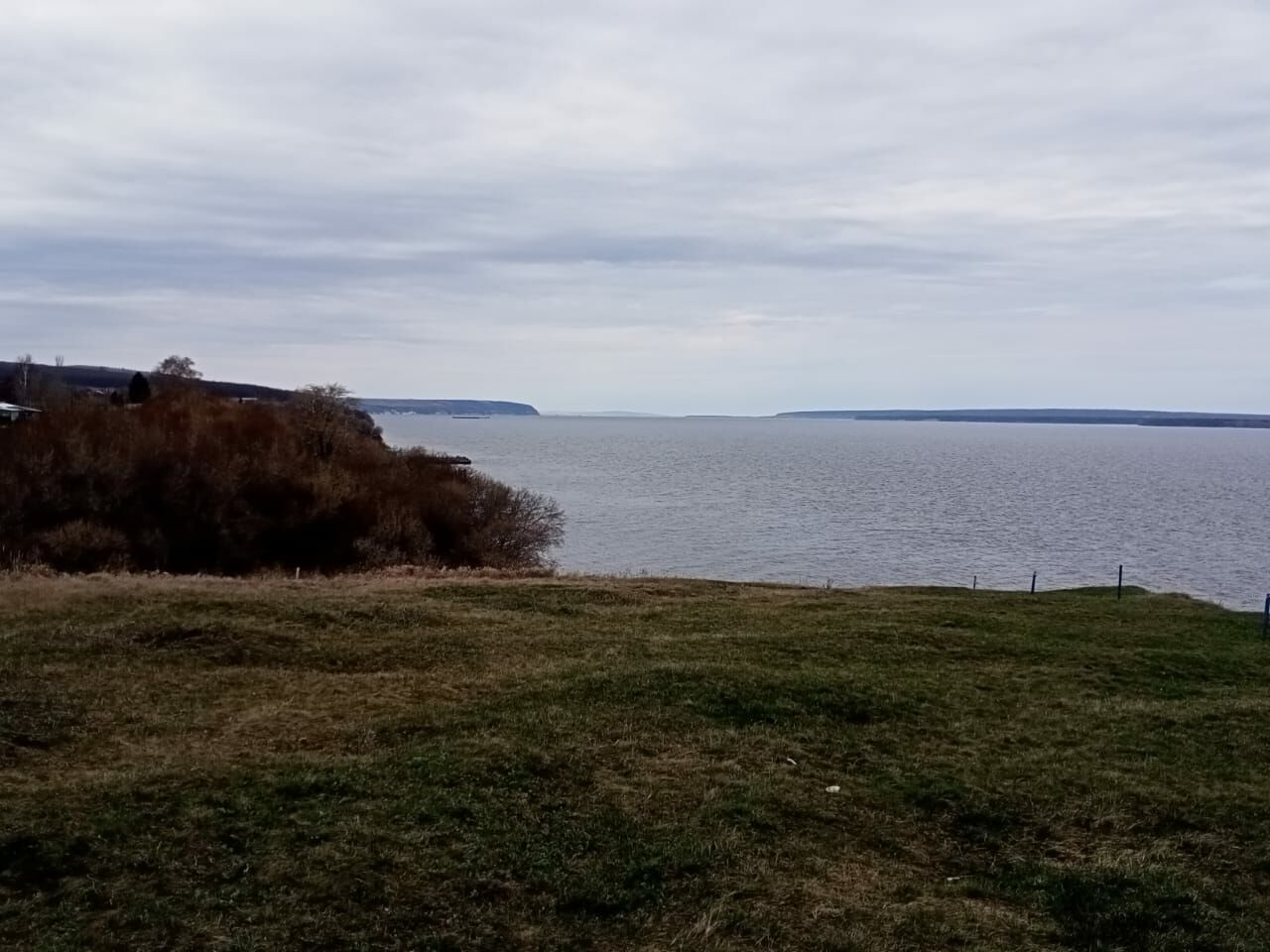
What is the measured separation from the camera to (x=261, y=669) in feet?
49.1

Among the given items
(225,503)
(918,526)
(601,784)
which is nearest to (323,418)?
(225,503)

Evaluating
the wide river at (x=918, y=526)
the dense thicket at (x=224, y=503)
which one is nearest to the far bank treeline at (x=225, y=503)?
the dense thicket at (x=224, y=503)

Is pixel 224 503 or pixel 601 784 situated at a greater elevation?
pixel 224 503

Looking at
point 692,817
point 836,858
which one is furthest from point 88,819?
point 836,858

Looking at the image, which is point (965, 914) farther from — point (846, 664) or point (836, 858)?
point (846, 664)

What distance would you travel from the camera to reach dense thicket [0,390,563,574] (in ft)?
133

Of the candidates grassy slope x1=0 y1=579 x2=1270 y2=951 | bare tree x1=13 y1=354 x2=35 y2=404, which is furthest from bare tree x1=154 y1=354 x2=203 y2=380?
grassy slope x1=0 y1=579 x2=1270 y2=951

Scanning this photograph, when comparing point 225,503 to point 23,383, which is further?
point 23,383

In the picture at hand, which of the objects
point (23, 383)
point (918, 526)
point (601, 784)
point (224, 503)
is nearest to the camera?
point (601, 784)

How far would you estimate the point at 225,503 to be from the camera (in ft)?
143

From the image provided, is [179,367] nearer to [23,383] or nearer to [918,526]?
[23,383]

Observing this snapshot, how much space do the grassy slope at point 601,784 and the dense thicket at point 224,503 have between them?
77.9 ft

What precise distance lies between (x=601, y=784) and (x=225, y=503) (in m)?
36.8

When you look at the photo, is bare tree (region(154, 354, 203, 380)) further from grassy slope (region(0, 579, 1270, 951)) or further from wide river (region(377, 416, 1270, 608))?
grassy slope (region(0, 579, 1270, 951))
